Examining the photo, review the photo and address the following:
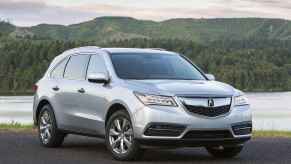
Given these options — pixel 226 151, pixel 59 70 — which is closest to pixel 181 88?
pixel 226 151

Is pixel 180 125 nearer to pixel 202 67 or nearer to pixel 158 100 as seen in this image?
pixel 158 100

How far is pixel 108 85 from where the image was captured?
428 inches

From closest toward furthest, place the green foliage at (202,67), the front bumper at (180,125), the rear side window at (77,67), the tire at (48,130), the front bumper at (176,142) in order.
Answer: the front bumper at (180,125) < the front bumper at (176,142) < the rear side window at (77,67) < the tire at (48,130) < the green foliage at (202,67)

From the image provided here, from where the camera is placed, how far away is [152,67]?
11.3m

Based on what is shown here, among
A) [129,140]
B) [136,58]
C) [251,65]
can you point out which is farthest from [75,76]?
[251,65]

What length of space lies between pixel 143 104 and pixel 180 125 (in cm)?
59

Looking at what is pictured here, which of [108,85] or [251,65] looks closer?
[108,85]

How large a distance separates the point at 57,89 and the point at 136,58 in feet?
5.85

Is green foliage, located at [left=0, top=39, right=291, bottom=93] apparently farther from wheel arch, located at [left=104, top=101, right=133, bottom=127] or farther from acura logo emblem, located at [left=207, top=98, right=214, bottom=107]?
acura logo emblem, located at [left=207, top=98, right=214, bottom=107]

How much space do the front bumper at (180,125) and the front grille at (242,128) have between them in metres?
0.04

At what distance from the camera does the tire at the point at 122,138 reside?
10.2m

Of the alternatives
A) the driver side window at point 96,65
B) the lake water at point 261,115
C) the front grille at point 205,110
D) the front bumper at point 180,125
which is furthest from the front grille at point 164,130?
the lake water at point 261,115

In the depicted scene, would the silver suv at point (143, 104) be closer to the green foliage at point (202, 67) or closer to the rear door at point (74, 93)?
the rear door at point (74, 93)

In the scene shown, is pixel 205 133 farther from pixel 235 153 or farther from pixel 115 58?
pixel 115 58
